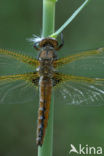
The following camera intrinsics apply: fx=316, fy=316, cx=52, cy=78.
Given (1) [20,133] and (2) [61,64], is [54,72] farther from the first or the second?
(1) [20,133]

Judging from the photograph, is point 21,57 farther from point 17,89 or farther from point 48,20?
point 48,20

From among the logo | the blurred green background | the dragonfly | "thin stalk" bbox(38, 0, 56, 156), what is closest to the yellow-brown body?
the dragonfly

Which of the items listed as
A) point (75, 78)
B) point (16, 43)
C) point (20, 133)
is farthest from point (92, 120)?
point (75, 78)

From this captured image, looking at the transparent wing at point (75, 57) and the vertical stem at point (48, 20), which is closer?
the vertical stem at point (48, 20)

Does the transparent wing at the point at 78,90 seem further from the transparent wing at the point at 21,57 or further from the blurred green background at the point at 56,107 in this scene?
the blurred green background at the point at 56,107

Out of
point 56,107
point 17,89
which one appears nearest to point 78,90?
point 17,89

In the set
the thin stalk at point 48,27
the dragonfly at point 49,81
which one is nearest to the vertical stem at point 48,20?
the thin stalk at point 48,27

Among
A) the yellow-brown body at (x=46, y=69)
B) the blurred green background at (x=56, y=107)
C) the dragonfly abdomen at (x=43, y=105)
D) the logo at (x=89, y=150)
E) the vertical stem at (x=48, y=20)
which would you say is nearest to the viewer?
the vertical stem at (x=48, y=20)

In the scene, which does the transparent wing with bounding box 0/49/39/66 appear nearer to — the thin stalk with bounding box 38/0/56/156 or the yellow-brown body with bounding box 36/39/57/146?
the yellow-brown body with bounding box 36/39/57/146
